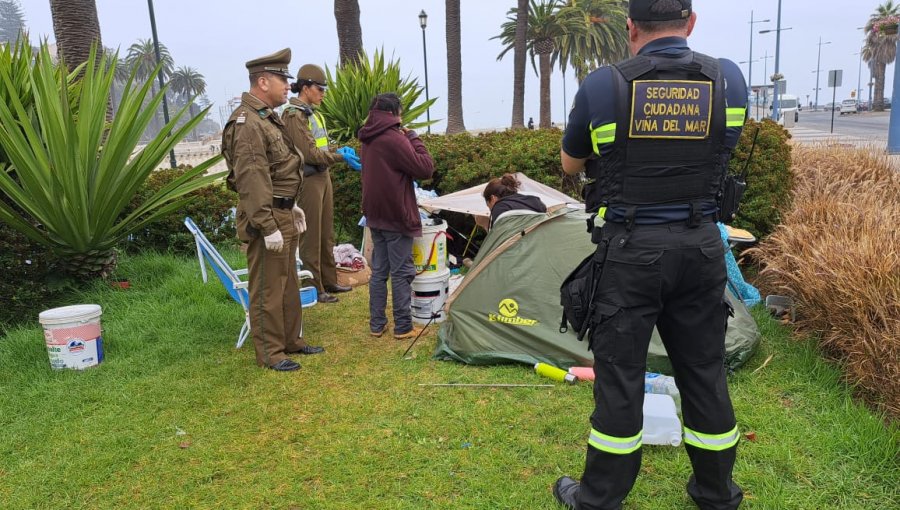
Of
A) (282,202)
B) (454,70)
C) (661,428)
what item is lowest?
(661,428)

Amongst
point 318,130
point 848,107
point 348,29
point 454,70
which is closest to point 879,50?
point 848,107

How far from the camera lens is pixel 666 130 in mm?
2102

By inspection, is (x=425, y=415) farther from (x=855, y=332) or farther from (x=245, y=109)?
(x=855, y=332)

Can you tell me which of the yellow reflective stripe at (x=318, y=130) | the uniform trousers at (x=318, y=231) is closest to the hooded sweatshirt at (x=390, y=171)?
the uniform trousers at (x=318, y=231)

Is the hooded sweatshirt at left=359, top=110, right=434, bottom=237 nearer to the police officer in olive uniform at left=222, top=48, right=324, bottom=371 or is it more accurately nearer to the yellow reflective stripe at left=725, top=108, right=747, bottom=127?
the police officer in olive uniform at left=222, top=48, right=324, bottom=371

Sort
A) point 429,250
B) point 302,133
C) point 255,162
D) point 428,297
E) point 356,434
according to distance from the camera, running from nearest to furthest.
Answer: point 356,434 < point 255,162 < point 429,250 < point 428,297 < point 302,133

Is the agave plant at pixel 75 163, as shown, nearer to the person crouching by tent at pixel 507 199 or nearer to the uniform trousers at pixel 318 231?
the uniform trousers at pixel 318 231

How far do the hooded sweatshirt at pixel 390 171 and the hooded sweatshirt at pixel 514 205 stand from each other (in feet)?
2.14

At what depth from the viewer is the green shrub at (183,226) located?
659cm

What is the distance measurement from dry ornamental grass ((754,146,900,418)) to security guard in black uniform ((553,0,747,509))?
146cm

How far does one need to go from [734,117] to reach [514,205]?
2676 mm

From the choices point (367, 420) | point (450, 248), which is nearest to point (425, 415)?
point (367, 420)

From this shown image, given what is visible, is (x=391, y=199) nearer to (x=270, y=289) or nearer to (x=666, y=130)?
(x=270, y=289)

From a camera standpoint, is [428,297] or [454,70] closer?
[428,297]
